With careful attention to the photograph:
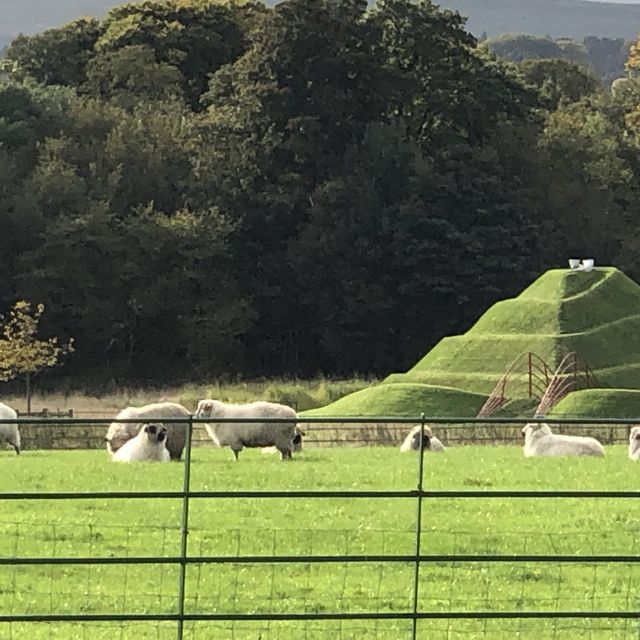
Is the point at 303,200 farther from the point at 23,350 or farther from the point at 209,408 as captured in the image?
the point at 209,408

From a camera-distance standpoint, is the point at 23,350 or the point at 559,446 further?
the point at 23,350

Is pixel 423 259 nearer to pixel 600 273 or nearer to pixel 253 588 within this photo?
pixel 600 273

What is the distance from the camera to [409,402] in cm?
4188

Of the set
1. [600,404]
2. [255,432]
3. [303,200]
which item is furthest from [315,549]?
[303,200]

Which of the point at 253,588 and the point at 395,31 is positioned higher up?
the point at 395,31

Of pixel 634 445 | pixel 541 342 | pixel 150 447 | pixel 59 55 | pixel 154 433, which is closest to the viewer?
pixel 154 433

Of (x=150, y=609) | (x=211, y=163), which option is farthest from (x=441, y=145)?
(x=150, y=609)

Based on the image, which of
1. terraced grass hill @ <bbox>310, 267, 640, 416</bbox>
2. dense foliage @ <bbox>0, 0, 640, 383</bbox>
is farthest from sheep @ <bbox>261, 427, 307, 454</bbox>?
dense foliage @ <bbox>0, 0, 640, 383</bbox>

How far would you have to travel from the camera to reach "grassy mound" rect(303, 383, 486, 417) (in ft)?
135

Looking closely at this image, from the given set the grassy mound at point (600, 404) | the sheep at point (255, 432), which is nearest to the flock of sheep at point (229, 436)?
the sheep at point (255, 432)

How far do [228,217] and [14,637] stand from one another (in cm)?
5327

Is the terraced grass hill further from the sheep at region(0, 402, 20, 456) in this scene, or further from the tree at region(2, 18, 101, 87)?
the tree at region(2, 18, 101, 87)

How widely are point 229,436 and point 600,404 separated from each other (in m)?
18.1

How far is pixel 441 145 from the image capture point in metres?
67.7
